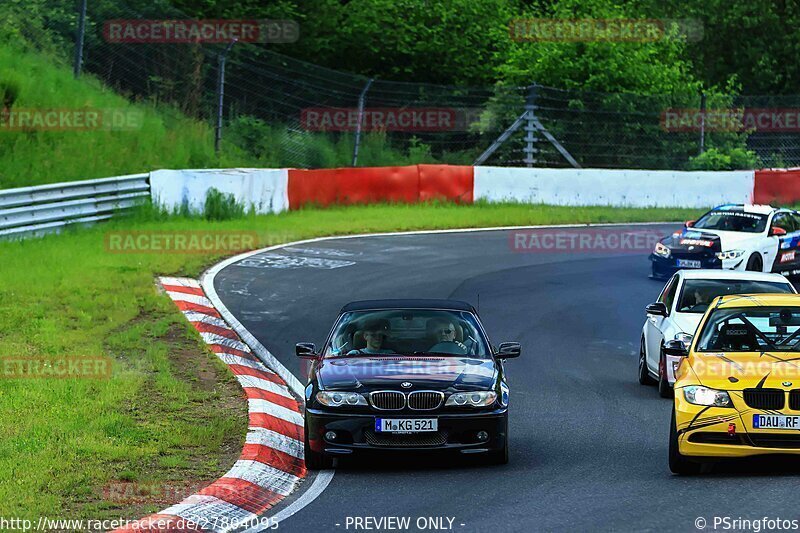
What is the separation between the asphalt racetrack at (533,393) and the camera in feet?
29.6

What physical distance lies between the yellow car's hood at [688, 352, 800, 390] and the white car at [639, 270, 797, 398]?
3.97 meters

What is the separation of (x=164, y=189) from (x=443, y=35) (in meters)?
23.5

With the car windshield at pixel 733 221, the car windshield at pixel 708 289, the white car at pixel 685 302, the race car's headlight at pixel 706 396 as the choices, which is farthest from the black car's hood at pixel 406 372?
the car windshield at pixel 733 221

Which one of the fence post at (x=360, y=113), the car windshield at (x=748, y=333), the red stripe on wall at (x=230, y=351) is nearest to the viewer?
the car windshield at (x=748, y=333)

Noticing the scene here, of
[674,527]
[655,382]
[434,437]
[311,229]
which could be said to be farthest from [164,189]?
[674,527]

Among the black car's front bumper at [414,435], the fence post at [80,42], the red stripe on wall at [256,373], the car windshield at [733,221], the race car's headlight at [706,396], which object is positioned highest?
the fence post at [80,42]

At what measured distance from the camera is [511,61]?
151ft

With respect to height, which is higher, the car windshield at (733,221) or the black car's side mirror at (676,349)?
the car windshield at (733,221)

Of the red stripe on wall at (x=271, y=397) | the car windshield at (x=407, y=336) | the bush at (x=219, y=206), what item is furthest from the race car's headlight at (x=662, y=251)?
the car windshield at (x=407, y=336)

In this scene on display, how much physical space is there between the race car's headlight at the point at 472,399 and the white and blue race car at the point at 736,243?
14386mm

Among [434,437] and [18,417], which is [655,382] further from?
[18,417]

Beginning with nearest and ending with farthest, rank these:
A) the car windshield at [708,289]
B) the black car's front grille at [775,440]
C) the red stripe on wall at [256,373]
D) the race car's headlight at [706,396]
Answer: the black car's front grille at [775,440] < the race car's headlight at [706,396] < the red stripe on wall at [256,373] < the car windshield at [708,289]

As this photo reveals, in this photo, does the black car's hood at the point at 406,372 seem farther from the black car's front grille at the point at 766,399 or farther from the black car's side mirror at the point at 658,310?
the black car's side mirror at the point at 658,310

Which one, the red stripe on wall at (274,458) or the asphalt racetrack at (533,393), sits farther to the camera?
the red stripe on wall at (274,458)
